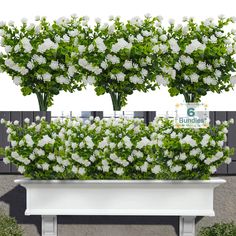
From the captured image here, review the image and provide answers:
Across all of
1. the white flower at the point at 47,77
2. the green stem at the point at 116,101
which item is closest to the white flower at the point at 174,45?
the green stem at the point at 116,101

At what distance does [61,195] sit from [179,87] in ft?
11.0

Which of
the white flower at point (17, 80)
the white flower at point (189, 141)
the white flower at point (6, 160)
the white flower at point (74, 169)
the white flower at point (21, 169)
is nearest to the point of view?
the white flower at point (189, 141)

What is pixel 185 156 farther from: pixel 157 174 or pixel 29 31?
pixel 29 31

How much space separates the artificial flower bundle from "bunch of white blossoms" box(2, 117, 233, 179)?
98 cm

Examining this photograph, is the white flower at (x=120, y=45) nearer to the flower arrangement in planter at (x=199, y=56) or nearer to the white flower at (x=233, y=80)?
the flower arrangement in planter at (x=199, y=56)

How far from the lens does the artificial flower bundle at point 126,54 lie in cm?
1541

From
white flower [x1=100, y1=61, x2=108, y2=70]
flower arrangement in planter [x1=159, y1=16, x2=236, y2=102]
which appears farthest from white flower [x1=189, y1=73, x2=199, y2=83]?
white flower [x1=100, y1=61, x2=108, y2=70]

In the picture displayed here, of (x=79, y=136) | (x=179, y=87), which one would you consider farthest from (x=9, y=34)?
(x=179, y=87)

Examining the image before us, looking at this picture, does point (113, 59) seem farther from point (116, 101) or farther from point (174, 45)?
point (174, 45)

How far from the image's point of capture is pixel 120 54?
15.4 meters

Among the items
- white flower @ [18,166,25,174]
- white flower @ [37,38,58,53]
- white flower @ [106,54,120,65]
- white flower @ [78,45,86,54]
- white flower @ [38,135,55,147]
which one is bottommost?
white flower @ [18,166,25,174]

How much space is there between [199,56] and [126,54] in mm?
1518

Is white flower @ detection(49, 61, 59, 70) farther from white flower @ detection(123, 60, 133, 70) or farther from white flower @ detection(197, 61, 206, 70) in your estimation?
white flower @ detection(197, 61, 206, 70)

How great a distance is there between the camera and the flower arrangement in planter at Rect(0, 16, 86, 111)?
15805mm
